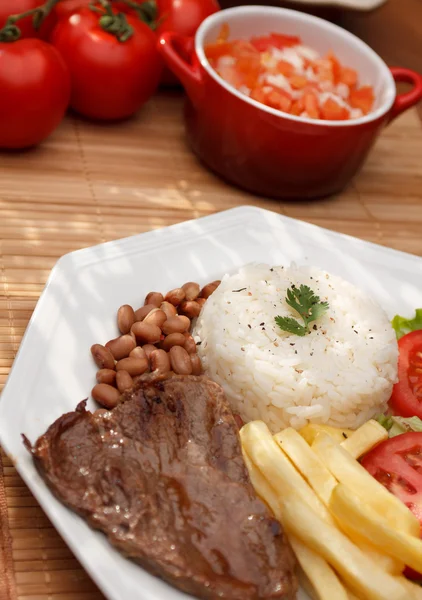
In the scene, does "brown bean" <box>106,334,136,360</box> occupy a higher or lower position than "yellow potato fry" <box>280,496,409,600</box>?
lower

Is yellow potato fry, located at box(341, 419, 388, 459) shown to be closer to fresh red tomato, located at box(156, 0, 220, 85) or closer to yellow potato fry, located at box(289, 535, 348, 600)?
yellow potato fry, located at box(289, 535, 348, 600)

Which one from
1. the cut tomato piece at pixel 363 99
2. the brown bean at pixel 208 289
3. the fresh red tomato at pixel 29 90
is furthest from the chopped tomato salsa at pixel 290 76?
the brown bean at pixel 208 289

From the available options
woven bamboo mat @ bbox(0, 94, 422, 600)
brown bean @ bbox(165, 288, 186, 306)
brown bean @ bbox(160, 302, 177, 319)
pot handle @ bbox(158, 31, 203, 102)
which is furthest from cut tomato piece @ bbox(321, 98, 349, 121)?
brown bean @ bbox(160, 302, 177, 319)

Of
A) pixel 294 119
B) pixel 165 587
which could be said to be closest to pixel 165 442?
pixel 165 587

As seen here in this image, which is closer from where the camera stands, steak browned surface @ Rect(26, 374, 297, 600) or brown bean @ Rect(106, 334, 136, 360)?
steak browned surface @ Rect(26, 374, 297, 600)

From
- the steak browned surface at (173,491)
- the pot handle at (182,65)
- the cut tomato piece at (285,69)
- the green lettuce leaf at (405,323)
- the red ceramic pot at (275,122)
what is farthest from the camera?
the cut tomato piece at (285,69)

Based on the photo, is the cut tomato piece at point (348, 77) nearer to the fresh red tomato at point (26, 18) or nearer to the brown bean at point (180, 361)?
the fresh red tomato at point (26, 18)
